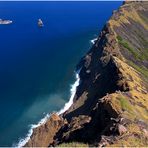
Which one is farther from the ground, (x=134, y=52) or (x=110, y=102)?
A: (x=134, y=52)

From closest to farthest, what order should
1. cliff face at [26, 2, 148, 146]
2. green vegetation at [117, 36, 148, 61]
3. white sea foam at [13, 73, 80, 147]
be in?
cliff face at [26, 2, 148, 146], white sea foam at [13, 73, 80, 147], green vegetation at [117, 36, 148, 61]

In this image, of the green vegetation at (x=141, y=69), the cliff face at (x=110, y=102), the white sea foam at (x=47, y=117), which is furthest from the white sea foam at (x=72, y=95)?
the green vegetation at (x=141, y=69)

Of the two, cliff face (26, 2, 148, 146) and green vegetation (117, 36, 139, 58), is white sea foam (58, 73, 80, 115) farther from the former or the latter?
green vegetation (117, 36, 139, 58)

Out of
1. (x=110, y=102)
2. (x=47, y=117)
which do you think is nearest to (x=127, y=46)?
(x=47, y=117)

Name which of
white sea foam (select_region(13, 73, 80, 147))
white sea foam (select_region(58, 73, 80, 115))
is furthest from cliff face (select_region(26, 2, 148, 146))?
white sea foam (select_region(13, 73, 80, 147))

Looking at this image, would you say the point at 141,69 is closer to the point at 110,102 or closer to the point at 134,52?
the point at 134,52

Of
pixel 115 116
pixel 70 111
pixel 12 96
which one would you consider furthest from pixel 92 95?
pixel 115 116

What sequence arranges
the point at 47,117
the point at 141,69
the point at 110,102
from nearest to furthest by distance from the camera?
the point at 110,102 < the point at 47,117 < the point at 141,69

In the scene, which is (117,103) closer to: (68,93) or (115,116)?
(115,116)
